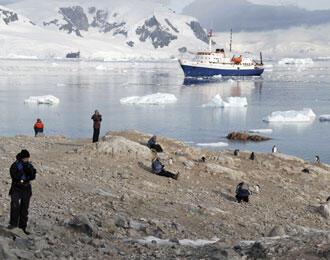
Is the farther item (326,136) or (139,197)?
(326,136)

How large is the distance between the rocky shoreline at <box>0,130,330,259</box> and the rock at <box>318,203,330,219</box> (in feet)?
0.10

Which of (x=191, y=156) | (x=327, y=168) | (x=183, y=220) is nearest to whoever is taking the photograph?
(x=183, y=220)

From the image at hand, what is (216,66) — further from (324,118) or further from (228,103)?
(324,118)

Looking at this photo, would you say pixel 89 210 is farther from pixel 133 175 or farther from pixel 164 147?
pixel 164 147

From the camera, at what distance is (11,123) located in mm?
37406

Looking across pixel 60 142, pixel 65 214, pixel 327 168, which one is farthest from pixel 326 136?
Answer: pixel 65 214

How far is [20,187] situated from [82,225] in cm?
156

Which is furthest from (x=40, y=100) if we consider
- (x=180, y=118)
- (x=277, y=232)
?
(x=277, y=232)

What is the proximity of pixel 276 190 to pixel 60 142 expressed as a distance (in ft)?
27.0

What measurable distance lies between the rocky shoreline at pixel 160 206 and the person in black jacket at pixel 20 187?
255mm

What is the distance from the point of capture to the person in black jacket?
8.31 m

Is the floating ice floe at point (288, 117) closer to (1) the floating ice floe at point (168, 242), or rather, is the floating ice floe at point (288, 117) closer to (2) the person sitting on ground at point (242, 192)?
(2) the person sitting on ground at point (242, 192)

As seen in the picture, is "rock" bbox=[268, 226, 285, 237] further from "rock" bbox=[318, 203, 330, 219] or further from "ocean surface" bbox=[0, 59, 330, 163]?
"ocean surface" bbox=[0, 59, 330, 163]

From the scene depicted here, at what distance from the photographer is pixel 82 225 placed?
369 inches
